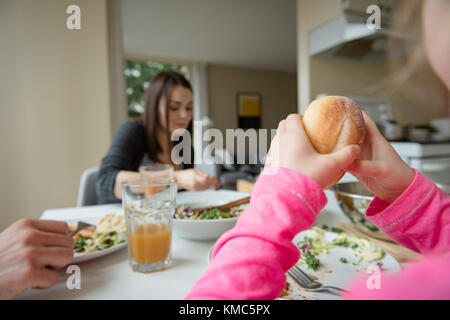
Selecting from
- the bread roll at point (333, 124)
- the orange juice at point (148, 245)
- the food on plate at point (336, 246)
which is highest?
the bread roll at point (333, 124)

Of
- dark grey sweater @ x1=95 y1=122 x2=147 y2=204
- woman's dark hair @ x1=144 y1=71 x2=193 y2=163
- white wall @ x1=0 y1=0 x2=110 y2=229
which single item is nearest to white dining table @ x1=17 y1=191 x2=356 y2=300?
dark grey sweater @ x1=95 y1=122 x2=147 y2=204

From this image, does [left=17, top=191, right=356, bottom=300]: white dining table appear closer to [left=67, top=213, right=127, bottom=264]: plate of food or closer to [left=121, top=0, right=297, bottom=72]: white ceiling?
[left=67, top=213, right=127, bottom=264]: plate of food

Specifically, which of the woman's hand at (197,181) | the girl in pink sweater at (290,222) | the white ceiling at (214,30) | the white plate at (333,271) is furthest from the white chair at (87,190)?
the white ceiling at (214,30)

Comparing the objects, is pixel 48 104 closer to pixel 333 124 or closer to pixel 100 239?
pixel 100 239

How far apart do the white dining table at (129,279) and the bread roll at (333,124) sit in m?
0.26

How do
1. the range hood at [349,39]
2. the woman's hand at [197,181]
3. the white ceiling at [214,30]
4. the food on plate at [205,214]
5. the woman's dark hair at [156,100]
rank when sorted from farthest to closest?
the white ceiling at [214,30], the range hood at [349,39], the woman's dark hair at [156,100], the woman's hand at [197,181], the food on plate at [205,214]

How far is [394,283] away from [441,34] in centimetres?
32

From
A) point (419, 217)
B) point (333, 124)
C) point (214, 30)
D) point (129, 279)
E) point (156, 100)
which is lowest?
point (129, 279)

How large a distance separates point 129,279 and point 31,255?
0.13 metres

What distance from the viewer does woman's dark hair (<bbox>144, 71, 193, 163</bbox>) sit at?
124 cm

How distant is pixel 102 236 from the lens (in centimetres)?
50

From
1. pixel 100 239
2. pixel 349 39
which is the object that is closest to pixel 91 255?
pixel 100 239

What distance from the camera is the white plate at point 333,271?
31 cm

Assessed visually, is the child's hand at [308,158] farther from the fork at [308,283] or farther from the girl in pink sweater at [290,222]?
the fork at [308,283]
